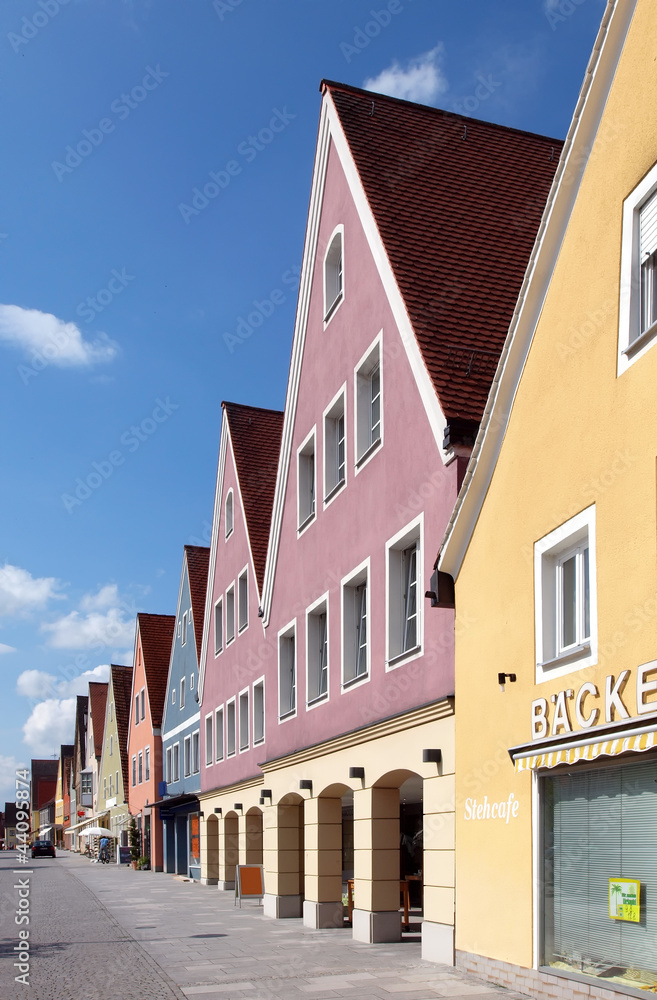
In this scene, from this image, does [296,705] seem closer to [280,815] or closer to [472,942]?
[280,815]

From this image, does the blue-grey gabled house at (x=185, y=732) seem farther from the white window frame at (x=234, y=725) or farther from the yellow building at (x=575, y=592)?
the yellow building at (x=575, y=592)

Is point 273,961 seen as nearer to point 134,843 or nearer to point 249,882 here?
point 249,882

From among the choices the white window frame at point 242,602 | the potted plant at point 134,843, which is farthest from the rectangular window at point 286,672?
the potted plant at point 134,843

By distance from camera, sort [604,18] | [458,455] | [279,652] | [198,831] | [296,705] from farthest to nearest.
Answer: [198,831]
[279,652]
[296,705]
[458,455]
[604,18]

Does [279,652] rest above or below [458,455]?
below

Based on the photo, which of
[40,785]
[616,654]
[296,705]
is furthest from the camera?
[40,785]

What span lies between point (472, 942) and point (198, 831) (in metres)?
27.3

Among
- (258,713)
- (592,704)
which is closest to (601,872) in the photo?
(592,704)

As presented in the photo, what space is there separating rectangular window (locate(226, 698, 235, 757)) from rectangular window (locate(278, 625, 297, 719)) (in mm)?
8322

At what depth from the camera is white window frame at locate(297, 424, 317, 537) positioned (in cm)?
2120

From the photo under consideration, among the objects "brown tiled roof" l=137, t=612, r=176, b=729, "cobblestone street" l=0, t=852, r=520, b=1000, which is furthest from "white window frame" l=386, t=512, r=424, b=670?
"brown tiled roof" l=137, t=612, r=176, b=729

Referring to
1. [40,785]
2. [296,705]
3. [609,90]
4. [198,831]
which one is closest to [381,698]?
[296,705]

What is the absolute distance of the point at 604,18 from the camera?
9883 millimetres

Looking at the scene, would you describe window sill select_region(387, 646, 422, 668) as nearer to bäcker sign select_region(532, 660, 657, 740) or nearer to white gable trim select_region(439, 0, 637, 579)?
white gable trim select_region(439, 0, 637, 579)
